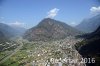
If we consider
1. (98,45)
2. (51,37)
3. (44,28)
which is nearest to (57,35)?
(51,37)

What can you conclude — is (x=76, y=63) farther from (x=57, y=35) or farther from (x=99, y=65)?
(x=57, y=35)

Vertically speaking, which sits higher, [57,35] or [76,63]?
[57,35]

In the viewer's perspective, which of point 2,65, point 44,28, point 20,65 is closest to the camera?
point 20,65

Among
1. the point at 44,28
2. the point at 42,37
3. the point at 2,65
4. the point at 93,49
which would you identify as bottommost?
the point at 2,65

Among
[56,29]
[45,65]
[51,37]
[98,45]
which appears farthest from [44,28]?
[45,65]

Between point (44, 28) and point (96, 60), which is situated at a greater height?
point (44, 28)

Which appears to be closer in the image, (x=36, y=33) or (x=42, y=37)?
(x=42, y=37)

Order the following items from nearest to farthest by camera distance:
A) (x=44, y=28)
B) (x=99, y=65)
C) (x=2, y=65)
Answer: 1. (x=99, y=65)
2. (x=2, y=65)
3. (x=44, y=28)

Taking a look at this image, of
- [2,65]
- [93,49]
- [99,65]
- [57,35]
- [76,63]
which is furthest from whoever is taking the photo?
[57,35]

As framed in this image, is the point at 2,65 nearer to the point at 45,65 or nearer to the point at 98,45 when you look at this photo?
the point at 45,65
